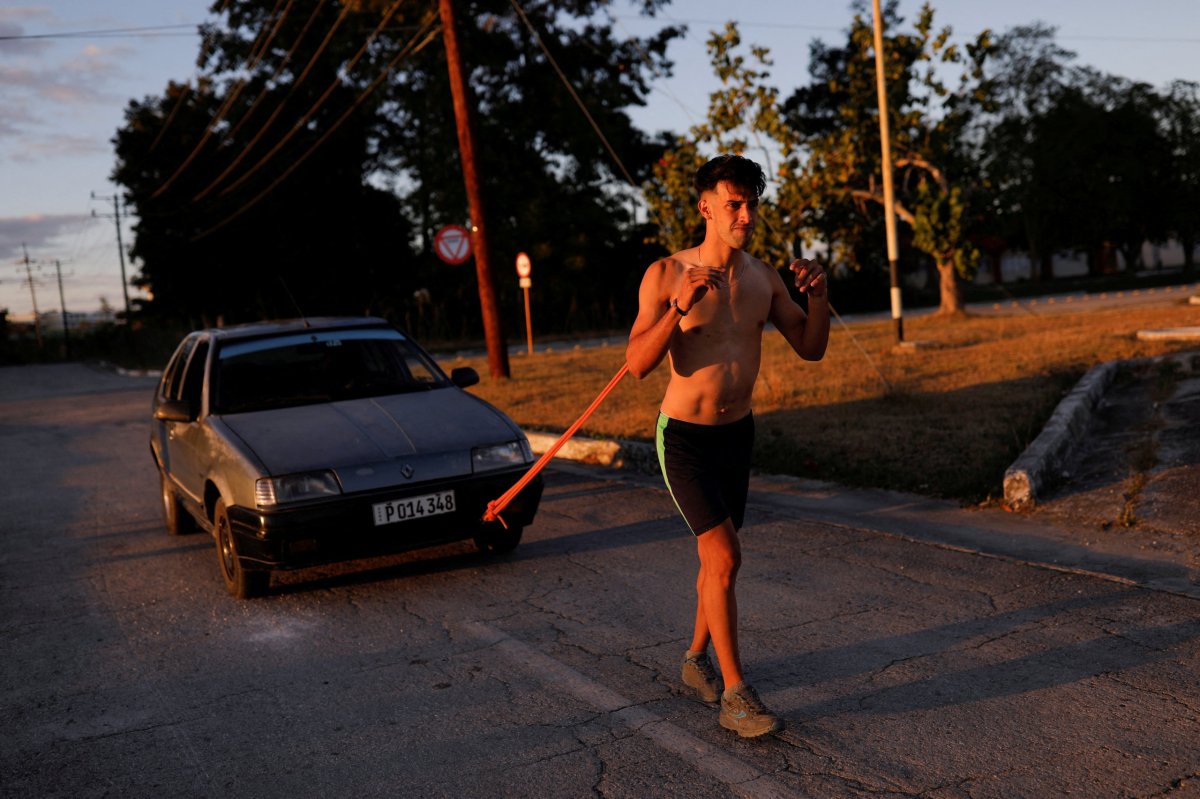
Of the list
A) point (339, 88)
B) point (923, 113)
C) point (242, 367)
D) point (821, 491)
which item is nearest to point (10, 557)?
point (242, 367)

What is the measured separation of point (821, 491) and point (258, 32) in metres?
41.0

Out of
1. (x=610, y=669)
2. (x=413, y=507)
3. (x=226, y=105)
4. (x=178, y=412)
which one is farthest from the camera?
(x=226, y=105)

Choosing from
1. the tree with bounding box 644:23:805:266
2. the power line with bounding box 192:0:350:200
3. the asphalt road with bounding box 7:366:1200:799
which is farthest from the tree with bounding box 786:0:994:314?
the power line with bounding box 192:0:350:200

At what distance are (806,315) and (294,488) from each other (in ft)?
10.5

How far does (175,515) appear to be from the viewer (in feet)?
27.2

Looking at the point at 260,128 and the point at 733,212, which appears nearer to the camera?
the point at 733,212

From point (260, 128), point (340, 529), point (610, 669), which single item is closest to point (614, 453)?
point (340, 529)

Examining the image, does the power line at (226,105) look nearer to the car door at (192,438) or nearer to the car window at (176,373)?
the car window at (176,373)

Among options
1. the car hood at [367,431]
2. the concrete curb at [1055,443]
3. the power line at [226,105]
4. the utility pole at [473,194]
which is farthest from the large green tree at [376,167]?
the car hood at [367,431]

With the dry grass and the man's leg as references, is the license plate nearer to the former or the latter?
the man's leg

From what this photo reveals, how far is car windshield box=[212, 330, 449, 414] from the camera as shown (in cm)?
729

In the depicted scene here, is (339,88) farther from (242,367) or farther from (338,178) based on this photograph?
(242,367)

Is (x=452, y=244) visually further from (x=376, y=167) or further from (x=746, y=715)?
(x=376, y=167)

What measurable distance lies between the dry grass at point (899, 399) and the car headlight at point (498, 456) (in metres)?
3.25
